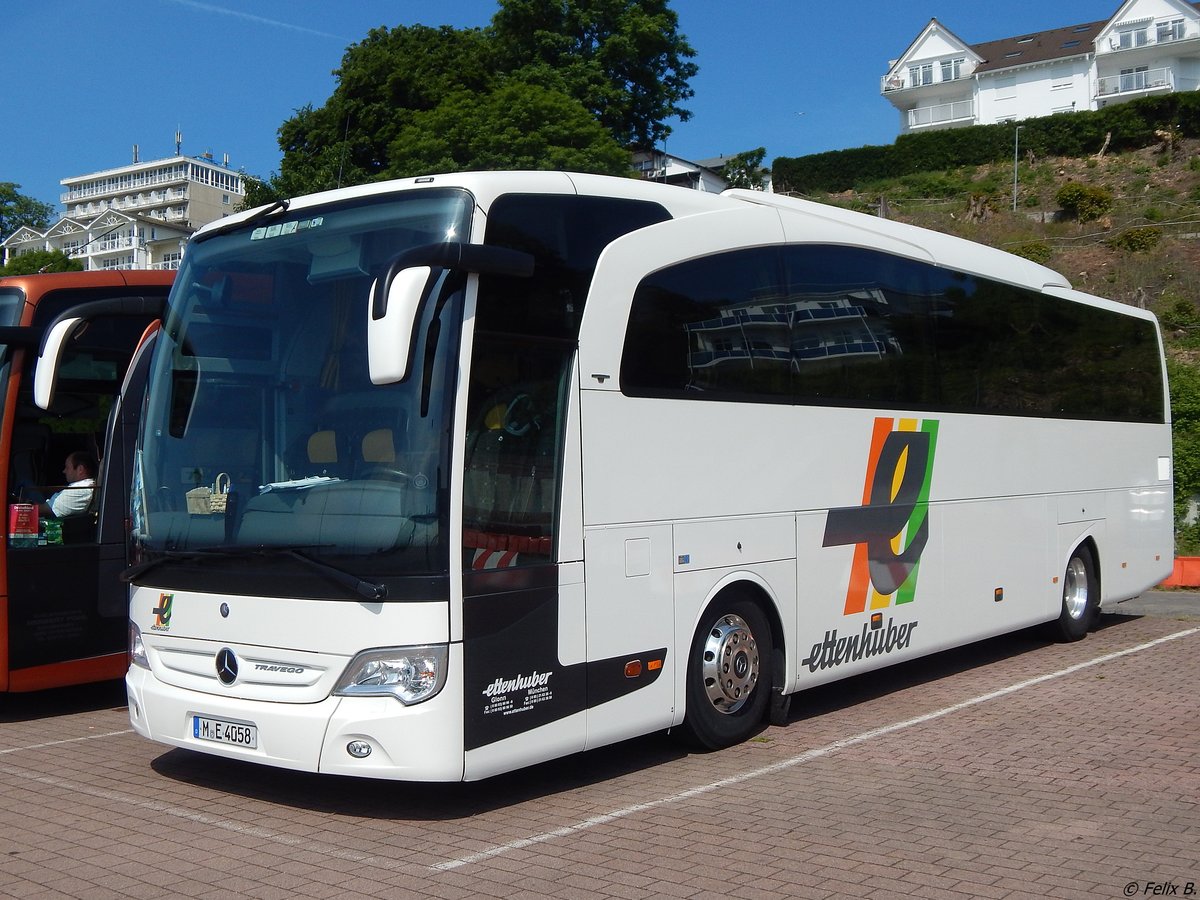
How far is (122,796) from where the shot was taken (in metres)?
7.18

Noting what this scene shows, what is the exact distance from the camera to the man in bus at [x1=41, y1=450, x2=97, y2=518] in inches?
374

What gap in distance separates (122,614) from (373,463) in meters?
4.53

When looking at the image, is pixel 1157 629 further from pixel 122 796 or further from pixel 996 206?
pixel 996 206

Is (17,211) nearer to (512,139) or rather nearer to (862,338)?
(512,139)

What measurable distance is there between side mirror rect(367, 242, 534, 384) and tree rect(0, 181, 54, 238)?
110271 mm

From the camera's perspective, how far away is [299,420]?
6.58 meters

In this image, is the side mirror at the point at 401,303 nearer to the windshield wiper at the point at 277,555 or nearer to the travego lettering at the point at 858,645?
the windshield wiper at the point at 277,555

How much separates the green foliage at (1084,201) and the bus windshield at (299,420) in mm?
49915

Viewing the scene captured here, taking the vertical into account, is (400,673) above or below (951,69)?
below

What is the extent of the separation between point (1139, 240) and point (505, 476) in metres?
43.7

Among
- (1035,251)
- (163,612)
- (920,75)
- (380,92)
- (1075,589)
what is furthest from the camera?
(920,75)

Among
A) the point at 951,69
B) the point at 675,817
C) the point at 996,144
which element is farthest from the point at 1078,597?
the point at 951,69

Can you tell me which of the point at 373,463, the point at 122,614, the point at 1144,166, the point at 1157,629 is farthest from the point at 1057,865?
the point at 1144,166

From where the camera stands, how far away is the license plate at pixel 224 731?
21.5 ft
